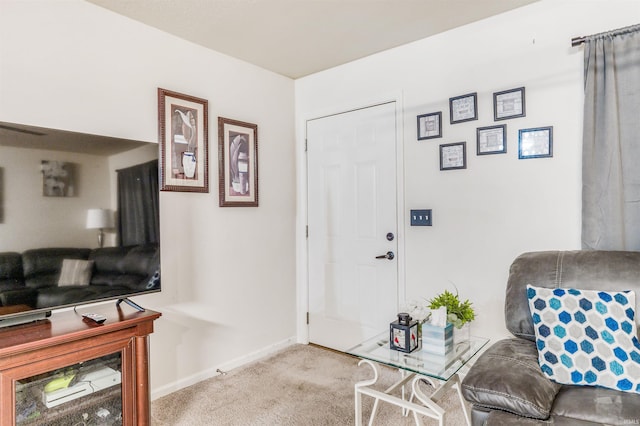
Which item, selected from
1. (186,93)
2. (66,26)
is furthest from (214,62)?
(66,26)

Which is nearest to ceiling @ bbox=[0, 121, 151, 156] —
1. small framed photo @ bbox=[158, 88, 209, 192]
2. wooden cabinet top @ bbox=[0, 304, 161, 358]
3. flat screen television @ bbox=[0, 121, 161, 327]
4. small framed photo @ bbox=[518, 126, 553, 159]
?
flat screen television @ bbox=[0, 121, 161, 327]

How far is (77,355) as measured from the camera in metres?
1.74

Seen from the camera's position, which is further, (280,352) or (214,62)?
(280,352)

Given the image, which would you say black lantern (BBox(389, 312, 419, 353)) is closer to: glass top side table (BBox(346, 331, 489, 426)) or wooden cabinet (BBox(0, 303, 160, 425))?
glass top side table (BBox(346, 331, 489, 426))

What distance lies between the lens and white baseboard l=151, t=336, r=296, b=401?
2.59 meters

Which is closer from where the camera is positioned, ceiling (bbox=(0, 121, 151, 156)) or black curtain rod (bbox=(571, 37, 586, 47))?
ceiling (bbox=(0, 121, 151, 156))

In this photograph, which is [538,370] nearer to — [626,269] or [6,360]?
[626,269]

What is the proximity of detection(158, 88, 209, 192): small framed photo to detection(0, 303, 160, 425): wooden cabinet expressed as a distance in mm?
983

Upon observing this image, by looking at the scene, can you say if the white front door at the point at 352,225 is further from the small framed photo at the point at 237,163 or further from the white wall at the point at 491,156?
the small framed photo at the point at 237,163

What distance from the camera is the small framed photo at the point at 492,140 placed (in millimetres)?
2494

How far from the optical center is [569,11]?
2.27 meters

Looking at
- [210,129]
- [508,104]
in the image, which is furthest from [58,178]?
[508,104]

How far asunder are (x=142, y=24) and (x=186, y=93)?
0.49 meters

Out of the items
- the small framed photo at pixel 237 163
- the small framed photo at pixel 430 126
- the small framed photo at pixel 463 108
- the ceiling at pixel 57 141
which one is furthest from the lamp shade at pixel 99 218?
the small framed photo at pixel 463 108
